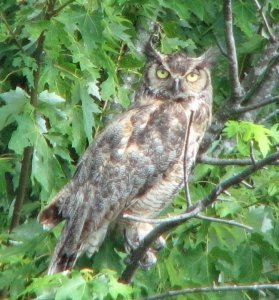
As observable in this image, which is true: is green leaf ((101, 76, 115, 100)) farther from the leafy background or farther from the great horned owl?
the great horned owl

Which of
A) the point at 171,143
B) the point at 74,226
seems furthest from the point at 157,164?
the point at 74,226

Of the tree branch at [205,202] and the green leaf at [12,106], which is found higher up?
the tree branch at [205,202]

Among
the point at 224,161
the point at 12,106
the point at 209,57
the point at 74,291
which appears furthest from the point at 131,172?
the point at 74,291

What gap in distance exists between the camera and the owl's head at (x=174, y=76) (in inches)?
250

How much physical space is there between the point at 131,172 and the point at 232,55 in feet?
2.98

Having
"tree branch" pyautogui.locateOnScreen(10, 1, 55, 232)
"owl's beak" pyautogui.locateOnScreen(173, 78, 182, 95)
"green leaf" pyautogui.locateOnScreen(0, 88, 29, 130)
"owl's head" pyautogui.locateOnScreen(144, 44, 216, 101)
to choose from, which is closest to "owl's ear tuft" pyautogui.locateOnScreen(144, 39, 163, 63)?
"owl's head" pyautogui.locateOnScreen(144, 44, 216, 101)

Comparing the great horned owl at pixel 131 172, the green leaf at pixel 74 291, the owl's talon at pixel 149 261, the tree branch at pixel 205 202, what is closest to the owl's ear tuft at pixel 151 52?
the great horned owl at pixel 131 172

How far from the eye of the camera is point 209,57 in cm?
667

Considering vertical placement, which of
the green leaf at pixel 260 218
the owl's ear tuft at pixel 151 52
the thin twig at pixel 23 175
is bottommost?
the thin twig at pixel 23 175

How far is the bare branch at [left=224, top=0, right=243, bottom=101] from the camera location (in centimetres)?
534

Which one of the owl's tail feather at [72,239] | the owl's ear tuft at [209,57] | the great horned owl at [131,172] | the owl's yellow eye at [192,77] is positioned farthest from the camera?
the owl's ear tuft at [209,57]

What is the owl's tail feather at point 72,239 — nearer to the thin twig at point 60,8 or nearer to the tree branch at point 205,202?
the tree branch at point 205,202

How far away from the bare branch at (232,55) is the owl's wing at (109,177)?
0.70 m

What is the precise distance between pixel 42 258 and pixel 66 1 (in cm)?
115
